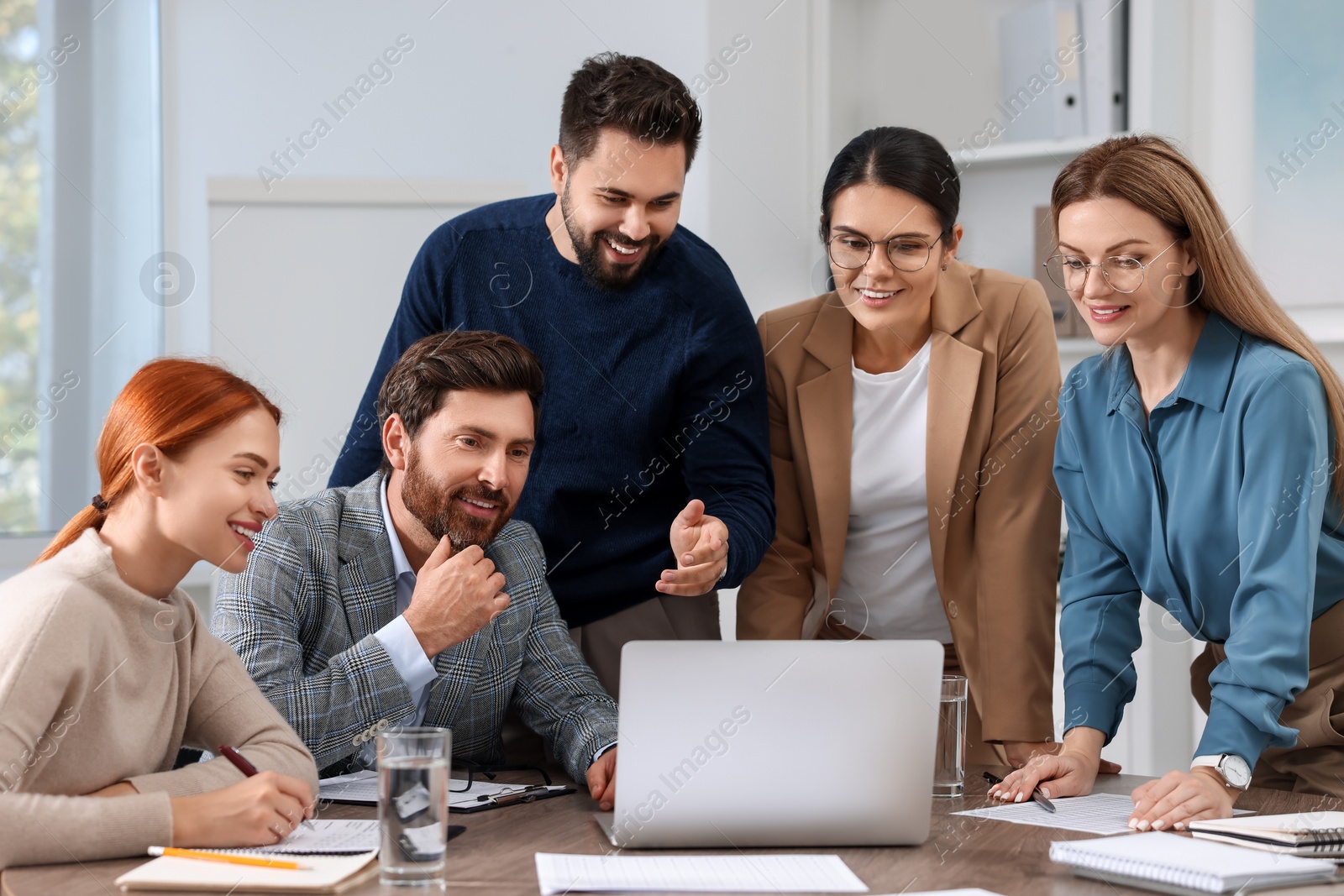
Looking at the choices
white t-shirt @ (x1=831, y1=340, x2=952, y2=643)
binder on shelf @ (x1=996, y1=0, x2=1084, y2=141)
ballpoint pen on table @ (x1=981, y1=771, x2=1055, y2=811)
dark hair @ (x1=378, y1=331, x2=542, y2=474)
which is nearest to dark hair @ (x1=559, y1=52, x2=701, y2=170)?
dark hair @ (x1=378, y1=331, x2=542, y2=474)

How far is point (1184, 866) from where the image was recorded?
1190mm

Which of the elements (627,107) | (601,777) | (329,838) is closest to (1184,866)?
(601,777)

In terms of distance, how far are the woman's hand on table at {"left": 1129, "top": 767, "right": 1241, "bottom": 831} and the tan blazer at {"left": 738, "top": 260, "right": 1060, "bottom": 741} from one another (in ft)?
1.88

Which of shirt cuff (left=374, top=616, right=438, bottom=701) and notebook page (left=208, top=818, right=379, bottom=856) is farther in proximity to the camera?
shirt cuff (left=374, top=616, right=438, bottom=701)

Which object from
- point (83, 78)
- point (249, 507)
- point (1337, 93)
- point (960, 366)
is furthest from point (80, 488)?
point (1337, 93)

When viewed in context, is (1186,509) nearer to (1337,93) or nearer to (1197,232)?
(1197,232)

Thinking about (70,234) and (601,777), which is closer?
(601,777)

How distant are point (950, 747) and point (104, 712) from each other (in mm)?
1015

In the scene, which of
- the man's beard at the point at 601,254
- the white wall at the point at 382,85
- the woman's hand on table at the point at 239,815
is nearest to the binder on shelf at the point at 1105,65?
the white wall at the point at 382,85

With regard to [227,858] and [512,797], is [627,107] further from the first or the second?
[227,858]

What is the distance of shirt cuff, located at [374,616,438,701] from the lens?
5.33ft

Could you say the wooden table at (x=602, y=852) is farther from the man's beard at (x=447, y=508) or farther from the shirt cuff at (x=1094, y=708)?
the man's beard at (x=447, y=508)

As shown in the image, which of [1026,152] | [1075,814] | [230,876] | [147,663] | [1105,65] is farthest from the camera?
[1026,152]

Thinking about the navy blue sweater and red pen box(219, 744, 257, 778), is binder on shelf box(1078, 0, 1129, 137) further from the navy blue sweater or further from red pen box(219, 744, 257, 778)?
red pen box(219, 744, 257, 778)
